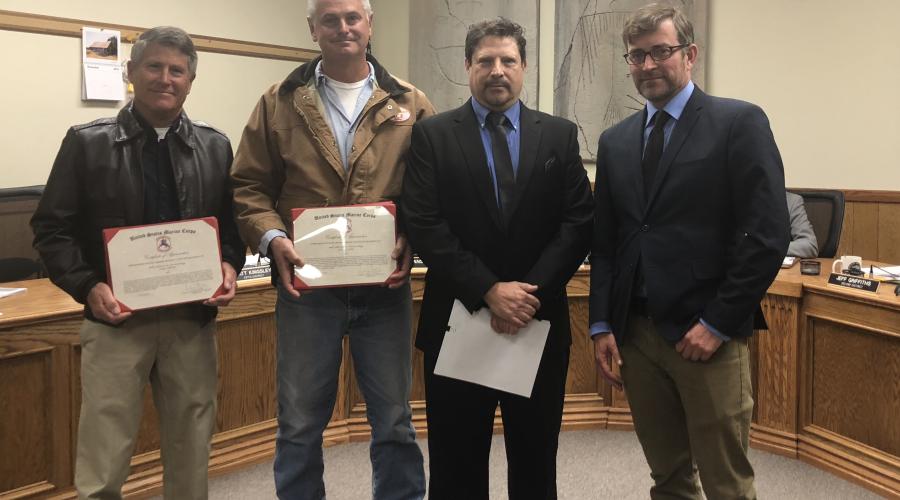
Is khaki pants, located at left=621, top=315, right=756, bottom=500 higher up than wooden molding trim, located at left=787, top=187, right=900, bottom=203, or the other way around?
wooden molding trim, located at left=787, top=187, right=900, bottom=203

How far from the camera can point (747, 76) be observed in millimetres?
4707

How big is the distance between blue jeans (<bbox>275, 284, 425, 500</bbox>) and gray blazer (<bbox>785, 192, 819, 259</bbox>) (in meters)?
2.51

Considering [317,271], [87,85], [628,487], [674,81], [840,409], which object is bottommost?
[628,487]

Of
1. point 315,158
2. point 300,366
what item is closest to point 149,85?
point 315,158

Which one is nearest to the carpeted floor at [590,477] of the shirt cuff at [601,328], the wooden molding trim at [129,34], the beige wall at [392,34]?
the shirt cuff at [601,328]

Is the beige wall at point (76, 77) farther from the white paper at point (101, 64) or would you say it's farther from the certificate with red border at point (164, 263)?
the certificate with red border at point (164, 263)

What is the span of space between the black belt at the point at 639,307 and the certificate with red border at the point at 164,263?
1016 millimetres

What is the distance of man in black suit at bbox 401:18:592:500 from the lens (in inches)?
68.9

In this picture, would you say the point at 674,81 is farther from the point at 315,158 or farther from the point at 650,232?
the point at 315,158

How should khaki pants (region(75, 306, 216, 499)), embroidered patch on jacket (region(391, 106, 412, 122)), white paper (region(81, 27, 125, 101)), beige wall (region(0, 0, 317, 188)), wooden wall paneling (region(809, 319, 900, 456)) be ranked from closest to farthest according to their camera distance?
khaki pants (region(75, 306, 216, 499)), embroidered patch on jacket (region(391, 106, 412, 122)), wooden wall paneling (region(809, 319, 900, 456)), beige wall (region(0, 0, 317, 188)), white paper (region(81, 27, 125, 101))

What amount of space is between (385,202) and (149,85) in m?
0.63

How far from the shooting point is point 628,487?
2.72m

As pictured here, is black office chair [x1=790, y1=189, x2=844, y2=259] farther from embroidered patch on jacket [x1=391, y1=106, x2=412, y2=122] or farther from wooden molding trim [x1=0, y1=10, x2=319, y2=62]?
wooden molding trim [x1=0, y1=10, x2=319, y2=62]

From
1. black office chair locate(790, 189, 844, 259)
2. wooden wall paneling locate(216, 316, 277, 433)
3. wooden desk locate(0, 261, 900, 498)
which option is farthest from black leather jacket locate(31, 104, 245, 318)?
black office chair locate(790, 189, 844, 259)
